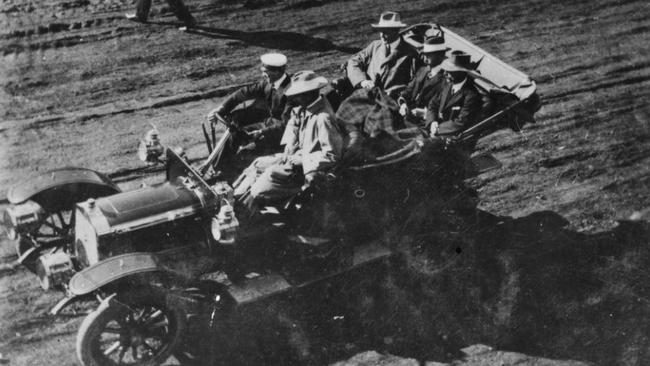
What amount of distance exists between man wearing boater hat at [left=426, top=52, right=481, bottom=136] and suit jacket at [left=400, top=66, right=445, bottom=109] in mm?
142

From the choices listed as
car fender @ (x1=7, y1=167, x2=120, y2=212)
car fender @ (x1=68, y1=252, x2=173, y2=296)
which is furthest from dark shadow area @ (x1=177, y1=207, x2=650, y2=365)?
car fender @ (x1=7, y1=167, x2=120, y2=212)

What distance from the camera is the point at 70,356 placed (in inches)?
223

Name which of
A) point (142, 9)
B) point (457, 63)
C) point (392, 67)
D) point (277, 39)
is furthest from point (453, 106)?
point (142, 9)

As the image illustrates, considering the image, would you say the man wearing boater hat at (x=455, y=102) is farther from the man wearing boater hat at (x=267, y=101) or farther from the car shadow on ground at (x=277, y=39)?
the car shadow on ground at (x=277, y=39)

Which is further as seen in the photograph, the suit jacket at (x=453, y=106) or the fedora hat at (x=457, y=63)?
the fedora hat at (x=457, y=63)

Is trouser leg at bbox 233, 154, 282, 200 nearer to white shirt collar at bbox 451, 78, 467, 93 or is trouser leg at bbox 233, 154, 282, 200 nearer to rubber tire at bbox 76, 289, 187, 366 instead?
rubber tire at bbox 76, 289, 187, 366

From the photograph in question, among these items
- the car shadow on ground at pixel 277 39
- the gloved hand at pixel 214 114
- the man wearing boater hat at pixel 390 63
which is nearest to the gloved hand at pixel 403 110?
the man wearing boater hat at pixel 390 63

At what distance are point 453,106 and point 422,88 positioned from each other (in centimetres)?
68

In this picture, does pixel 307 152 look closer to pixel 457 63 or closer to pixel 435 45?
pixel 457 63

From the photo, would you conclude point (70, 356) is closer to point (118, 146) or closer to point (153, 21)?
point (118, 146)

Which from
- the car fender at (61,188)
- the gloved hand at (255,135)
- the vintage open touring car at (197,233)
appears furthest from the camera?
the gloved hand at (255,135)

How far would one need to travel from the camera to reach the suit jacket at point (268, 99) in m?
6.98

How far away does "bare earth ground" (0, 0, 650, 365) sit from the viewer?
25.7 feet

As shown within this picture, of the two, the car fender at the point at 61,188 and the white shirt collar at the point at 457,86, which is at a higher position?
the white shirt collar at the point at 457,86
